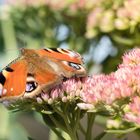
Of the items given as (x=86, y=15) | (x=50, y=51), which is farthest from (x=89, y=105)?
(x=86, y=15)

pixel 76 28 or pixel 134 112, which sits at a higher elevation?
pixel 76 28

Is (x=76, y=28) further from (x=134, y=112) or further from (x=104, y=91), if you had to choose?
(x=134, y=112)

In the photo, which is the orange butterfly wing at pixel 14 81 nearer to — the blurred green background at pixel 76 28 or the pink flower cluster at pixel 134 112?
the pink flower cluster at pixel 134 112

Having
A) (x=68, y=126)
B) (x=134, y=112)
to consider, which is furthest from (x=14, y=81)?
(x=134, y=112)

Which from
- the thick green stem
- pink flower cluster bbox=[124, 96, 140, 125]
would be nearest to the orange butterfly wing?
the thick green stem

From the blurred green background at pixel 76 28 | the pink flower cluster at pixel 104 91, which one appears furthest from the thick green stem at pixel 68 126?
the blurred green background at pixel 76 28

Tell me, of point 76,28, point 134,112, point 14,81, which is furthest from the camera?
point 76,28
